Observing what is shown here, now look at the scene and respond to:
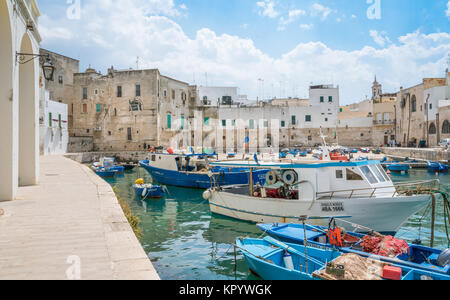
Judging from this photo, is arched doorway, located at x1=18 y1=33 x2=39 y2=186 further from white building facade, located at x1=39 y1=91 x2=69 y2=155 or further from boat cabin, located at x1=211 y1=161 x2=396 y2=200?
white building facade, located at x1=39 y1=91 x2=69 y2=155

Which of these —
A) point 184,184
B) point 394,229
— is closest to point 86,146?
point 184,184

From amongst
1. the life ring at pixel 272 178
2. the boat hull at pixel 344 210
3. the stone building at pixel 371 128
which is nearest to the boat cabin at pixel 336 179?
the life ring at pixel 272 178

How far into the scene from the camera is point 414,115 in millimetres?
42312

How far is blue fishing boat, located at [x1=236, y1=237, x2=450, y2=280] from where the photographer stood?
5.87m

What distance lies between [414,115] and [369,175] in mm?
36283

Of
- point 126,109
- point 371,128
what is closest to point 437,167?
point 371,128

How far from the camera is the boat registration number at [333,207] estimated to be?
11.0 metres

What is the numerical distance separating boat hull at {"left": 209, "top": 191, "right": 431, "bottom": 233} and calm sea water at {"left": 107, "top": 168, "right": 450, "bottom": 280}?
0.61 meters

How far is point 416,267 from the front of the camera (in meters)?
6.10

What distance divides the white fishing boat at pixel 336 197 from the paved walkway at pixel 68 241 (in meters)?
5.77

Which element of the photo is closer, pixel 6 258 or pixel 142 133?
pixel 6 258

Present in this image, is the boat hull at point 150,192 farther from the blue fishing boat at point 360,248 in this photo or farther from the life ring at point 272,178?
the blue fishing boat at point 360,248

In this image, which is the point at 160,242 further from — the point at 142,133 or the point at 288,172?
the point at 142,133
